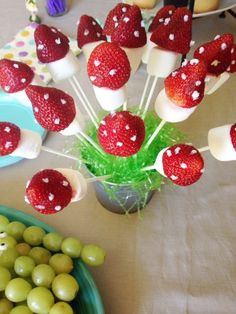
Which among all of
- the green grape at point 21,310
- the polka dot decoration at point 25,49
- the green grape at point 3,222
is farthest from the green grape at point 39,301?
the polka dot decoration at point 25,49

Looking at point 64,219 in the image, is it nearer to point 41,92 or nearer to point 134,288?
point 134,288

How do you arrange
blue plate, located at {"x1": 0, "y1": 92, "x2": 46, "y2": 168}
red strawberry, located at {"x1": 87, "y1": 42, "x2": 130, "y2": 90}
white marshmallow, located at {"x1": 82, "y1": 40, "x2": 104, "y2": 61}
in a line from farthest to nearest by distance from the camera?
1. blue plate, located at {"x1": 0, "y1": 92, "x2": 46, "y2": 168}
2. white marshmallow, located at {"x1": 82, "y1": 40, "x2": 104, "y2": 61}
3. red strawberry, located at {"x1": 87, "y1": 42, "x2": 130, "y2": 90}

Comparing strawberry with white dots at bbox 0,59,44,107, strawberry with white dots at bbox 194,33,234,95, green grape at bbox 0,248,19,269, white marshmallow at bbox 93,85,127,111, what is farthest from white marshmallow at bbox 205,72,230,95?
green grape at bbox 0,248,19,269

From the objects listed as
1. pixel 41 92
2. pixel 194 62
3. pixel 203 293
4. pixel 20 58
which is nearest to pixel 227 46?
pixel 194 62

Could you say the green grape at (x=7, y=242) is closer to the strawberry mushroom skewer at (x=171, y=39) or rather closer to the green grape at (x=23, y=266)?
the green grape at (x=23, y=266)

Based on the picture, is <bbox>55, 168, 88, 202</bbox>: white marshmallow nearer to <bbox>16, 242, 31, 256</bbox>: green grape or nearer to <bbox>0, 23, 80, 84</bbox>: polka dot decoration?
<bbox>16, 242, 31, 256</bbox>: green grape

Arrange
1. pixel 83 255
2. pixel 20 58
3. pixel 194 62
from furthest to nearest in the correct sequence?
pixel 20 58
pixel 83 255
pixel 194 62
